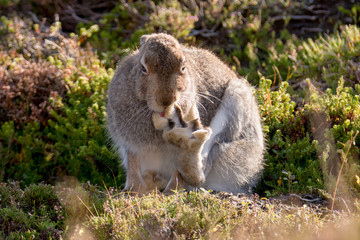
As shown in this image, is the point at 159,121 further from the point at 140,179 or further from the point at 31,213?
the point at 31,213

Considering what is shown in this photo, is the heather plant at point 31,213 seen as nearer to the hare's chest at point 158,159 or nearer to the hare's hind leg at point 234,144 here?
the hare's chest at point 158,159

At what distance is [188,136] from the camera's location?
458 cm

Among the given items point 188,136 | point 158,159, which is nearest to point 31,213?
point 158,159

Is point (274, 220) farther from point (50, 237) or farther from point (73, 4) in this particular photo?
point (73, 4)

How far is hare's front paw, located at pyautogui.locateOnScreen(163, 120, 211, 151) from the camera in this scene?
179 inches

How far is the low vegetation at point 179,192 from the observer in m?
4.20

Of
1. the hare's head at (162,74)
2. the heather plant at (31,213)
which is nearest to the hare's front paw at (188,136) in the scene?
the hare's head at (162,74)

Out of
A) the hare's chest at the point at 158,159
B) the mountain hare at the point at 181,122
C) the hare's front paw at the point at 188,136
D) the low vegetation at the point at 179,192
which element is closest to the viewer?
the low vegetation at the point at 179,192

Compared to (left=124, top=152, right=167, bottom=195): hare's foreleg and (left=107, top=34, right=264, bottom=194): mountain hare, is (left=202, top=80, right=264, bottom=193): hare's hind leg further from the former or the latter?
(left=124, top=152, right=167, bottom=195): hare's foreleg

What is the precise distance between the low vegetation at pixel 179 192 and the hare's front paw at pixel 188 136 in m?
0.47

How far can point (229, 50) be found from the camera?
8656mm

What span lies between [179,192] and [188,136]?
2.49ft

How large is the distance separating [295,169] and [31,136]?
364 cm

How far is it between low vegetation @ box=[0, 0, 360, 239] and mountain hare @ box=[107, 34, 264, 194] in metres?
0.34
